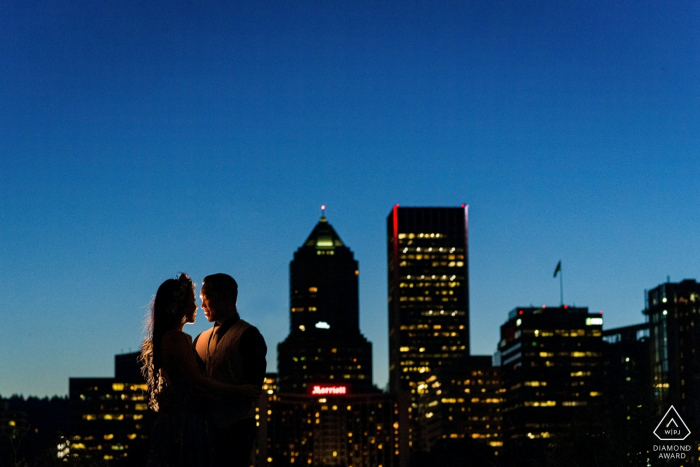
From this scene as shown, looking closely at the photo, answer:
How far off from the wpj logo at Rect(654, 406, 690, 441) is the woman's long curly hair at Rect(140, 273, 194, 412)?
28.3ft

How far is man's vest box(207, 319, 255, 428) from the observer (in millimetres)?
8266

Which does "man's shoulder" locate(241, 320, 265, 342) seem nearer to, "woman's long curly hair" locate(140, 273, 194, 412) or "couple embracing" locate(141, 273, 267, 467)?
"couple embracing" locate(141, 273, 267, 467)

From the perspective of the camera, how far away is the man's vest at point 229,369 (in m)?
8.27

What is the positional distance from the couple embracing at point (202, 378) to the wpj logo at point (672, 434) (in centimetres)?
727

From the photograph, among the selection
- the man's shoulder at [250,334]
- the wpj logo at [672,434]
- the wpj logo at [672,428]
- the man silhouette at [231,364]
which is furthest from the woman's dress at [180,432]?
the wpj logo at [672,428]

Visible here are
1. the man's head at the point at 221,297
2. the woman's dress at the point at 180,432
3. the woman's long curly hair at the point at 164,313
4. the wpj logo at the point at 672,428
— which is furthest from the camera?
the wpj logo at the point at 672,428

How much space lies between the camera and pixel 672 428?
15.9 meters

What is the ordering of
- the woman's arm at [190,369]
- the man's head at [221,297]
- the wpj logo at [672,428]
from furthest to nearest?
the wpj logo at [672,428]
the man's head at [221,297]
the woman's arm at [190,369]

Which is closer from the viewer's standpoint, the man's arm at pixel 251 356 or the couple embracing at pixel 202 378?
the couple embracing at pixel 202 378

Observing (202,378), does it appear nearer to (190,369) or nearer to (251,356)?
(190,369)

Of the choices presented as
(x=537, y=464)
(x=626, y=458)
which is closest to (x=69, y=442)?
(x=537, y=464)

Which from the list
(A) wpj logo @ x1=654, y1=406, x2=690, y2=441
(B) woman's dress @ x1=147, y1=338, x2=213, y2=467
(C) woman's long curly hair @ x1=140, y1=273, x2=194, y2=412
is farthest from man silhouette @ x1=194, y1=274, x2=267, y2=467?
(A) wpj logo @ x1=654, y1=406, x2=690, y2=441

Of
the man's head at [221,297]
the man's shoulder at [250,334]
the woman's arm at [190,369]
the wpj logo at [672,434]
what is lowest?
the wpj logo at [672,434]

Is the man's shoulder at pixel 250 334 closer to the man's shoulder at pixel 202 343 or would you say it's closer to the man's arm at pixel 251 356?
the man's arm at pixel 251 356
